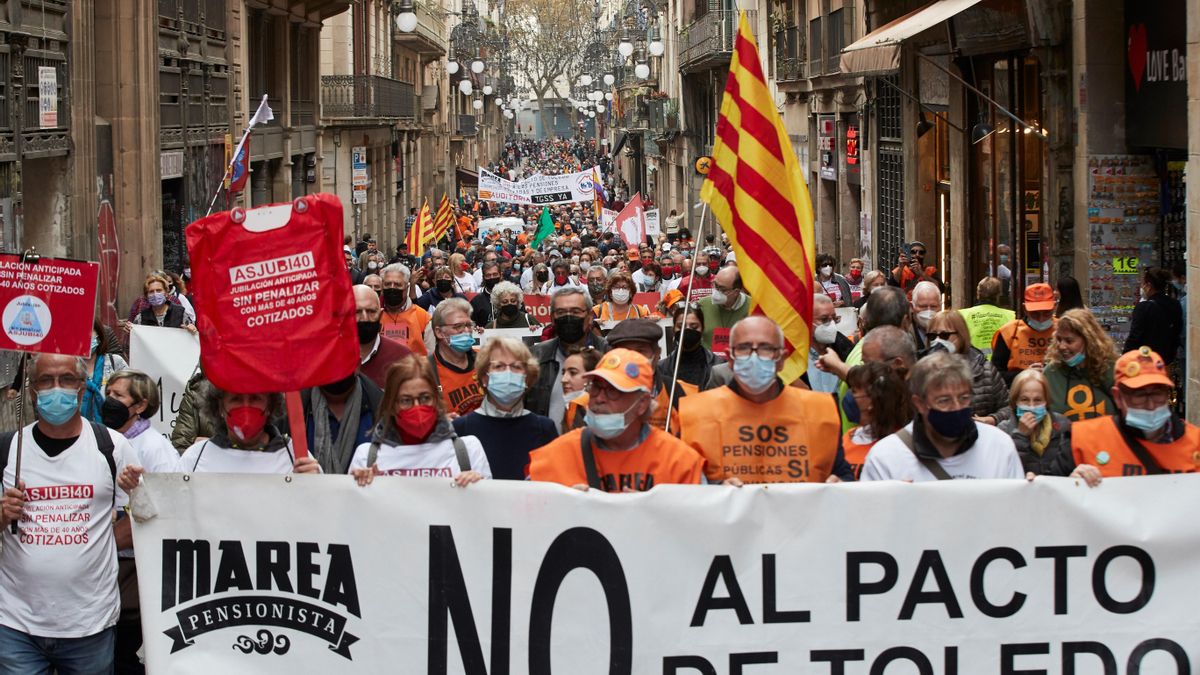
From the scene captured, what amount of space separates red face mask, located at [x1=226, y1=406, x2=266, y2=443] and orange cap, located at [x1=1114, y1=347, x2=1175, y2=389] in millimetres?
3021

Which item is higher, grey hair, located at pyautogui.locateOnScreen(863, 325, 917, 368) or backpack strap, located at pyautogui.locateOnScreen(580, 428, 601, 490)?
grey hair, located at pyautogui.locateOnScreen(863, 325, 917, 368)

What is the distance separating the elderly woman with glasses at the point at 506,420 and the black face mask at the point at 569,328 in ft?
6.87

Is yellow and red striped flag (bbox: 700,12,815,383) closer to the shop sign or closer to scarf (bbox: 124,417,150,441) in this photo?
scarf (bbox: 124,417,150,441)

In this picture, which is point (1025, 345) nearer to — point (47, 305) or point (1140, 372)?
point (1140, 372)

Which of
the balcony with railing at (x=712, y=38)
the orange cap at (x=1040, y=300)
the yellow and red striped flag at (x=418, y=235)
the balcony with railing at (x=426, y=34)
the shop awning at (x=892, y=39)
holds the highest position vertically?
the balcony with railing at (x=426, y=34)

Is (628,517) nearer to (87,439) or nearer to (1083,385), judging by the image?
(87,439)

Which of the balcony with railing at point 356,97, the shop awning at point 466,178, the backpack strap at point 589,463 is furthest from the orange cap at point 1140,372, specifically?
the shop awning at point 466,178

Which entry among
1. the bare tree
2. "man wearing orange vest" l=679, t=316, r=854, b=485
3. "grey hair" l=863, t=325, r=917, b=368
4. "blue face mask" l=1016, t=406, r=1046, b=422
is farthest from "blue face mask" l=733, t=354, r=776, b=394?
the bare tree

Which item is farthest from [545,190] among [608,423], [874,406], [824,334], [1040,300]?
[608,423]

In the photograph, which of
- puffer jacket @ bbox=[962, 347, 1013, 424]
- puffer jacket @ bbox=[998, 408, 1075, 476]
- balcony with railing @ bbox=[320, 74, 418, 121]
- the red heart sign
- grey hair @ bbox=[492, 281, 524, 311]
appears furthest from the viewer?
balcony with railing @ bbox=[320, 74, 418, 121]

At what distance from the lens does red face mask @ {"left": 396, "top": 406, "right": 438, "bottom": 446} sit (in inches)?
235

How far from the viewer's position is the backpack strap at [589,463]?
5.63m

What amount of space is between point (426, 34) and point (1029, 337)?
4292 centimetres

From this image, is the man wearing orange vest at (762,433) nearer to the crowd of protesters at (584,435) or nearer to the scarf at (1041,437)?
the crowd of protesters at (584,435)
